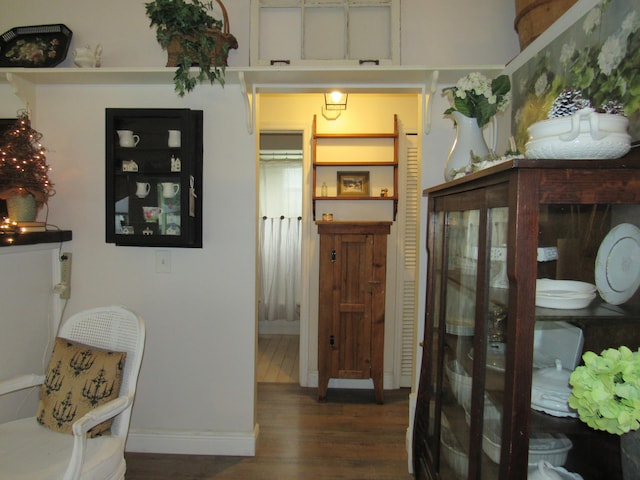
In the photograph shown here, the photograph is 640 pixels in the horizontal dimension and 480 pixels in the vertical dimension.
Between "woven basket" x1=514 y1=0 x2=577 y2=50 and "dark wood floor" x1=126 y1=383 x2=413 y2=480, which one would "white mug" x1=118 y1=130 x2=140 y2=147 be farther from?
"woven basket" x1=514 y1=0 x2=577 y2=50

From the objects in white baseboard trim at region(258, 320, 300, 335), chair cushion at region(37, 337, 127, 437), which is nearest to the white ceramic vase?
chair cushion at region(37, 337, 127, 437)

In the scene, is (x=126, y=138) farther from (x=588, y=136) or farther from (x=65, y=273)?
(x=588, y=136)

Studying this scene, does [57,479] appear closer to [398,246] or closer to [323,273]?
[323,273]

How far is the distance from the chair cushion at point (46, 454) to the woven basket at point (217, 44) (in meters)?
1.87

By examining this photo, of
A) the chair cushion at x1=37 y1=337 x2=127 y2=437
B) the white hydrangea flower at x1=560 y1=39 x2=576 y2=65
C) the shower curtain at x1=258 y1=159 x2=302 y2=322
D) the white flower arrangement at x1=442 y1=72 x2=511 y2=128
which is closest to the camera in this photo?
the white hydrangea flower at x1=560 y1=39 x2=576 y2=65

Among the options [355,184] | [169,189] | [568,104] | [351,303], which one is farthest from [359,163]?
[568,104]

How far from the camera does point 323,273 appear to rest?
283 centimetres

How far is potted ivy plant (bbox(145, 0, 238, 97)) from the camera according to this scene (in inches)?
68.9

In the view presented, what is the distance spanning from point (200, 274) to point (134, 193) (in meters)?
0.60

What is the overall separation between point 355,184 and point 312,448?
2045 millimetres

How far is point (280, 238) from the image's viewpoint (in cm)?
457

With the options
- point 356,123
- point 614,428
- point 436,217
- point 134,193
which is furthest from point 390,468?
point 356,123

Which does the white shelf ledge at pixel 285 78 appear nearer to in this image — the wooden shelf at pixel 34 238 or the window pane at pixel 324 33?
the window pane at pixel 324 33

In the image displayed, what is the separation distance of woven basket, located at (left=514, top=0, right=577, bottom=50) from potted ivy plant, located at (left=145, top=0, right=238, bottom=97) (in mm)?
1465
